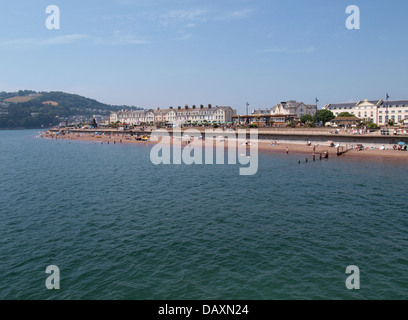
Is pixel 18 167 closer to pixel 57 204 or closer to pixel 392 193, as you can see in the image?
pixel 57 204

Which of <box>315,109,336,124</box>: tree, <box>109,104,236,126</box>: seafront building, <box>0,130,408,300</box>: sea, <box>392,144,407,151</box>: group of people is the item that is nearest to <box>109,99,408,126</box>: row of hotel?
<box>109,104,236,126</box>: seafront building

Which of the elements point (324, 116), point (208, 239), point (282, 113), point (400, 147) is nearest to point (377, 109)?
point (324, 116)

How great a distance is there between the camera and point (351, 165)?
2066 inches

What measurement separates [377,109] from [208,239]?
393ft

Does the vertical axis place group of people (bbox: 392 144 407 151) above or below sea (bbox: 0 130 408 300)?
above

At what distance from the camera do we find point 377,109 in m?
117

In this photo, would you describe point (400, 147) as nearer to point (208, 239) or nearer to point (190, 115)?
point (208, 239)

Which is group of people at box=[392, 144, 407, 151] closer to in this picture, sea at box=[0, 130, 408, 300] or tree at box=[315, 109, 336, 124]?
sea at box=[0, 130, 408, 300]

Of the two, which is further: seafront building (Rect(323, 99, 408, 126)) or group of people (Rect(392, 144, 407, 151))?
seafront building (Rect(323, 99, 408, 126))

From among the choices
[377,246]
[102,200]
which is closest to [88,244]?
[102,200]

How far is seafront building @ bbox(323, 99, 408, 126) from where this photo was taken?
109188mm

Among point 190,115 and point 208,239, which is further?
point 190,115

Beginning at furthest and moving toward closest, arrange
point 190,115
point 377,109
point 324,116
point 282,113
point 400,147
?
point 190,115 → point 282,113 → point 377,109 → point 324,116 → point 400,147
